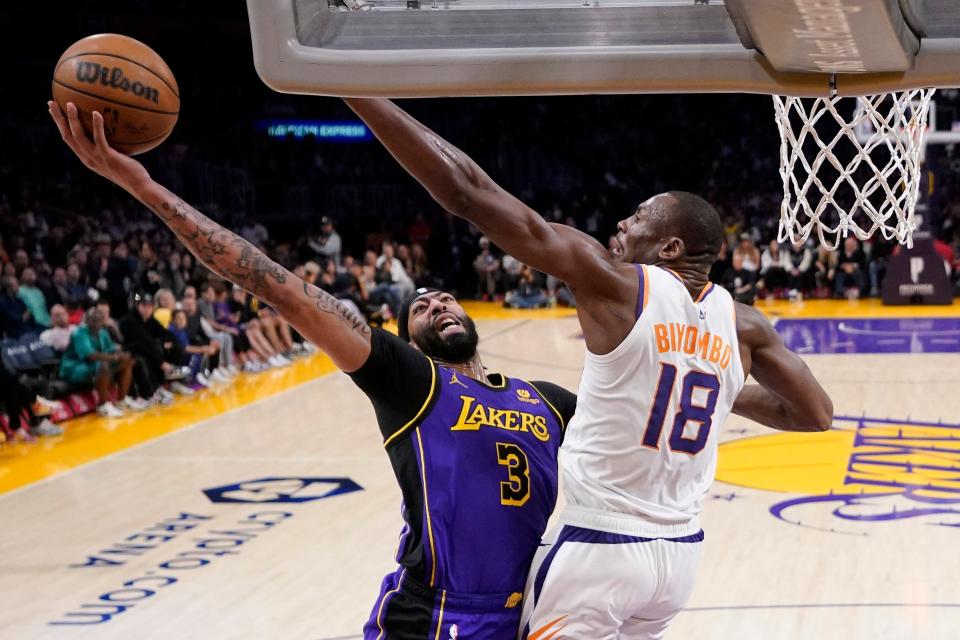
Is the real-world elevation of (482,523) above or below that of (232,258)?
below

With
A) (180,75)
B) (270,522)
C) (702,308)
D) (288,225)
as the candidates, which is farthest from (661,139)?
(702,308)

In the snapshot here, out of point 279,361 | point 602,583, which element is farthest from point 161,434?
point 602,583

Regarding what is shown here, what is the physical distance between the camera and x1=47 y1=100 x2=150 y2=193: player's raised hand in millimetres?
2732

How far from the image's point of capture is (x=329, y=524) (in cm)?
748

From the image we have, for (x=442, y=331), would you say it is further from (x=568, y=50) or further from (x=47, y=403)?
(x=47, y=403)

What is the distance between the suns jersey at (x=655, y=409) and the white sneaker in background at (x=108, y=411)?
8875mm

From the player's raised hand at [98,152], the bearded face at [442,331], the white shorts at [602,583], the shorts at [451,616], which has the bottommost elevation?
the shorts at [451,616]

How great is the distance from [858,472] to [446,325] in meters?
5.49

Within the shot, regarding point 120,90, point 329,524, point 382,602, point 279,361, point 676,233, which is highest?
point 120,90

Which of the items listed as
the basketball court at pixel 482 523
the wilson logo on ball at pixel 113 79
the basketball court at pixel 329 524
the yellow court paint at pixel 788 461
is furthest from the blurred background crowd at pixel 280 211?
the wilson logo on ball at pixel 113 79

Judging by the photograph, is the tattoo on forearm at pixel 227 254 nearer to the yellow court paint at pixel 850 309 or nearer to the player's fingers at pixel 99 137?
the player's fingers at pixel 99 137

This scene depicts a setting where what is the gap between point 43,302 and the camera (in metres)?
12.4

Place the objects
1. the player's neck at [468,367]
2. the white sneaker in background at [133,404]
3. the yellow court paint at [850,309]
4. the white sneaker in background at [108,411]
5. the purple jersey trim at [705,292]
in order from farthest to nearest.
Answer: the yellow court paint at [850,309], the white sneaker in background at [133,404], the white sneaker in background at [108,411], the player's neck at [468,367], the purple jersey trim at [705,292]

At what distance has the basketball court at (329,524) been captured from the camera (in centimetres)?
584
